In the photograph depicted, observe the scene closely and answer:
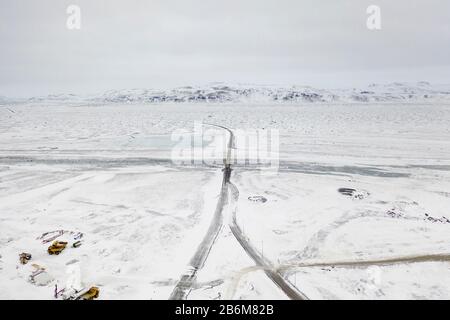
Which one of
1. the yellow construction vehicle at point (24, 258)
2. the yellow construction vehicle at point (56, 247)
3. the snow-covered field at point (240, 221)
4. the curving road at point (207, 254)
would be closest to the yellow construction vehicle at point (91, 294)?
the snow-covered field at point (240, 221)

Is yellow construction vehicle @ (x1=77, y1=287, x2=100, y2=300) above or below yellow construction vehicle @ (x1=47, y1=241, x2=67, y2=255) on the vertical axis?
below

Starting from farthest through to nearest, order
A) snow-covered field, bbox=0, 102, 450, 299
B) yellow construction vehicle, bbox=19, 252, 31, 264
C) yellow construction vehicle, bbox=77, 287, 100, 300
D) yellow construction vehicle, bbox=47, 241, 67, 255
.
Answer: yellow construction vehicle, bbox=47, 241, 67, 255 < yellow construction vehicle, bbox=19, 252, 31, 264 < snow-covered field, bbox=0, 102, 450, 299 < yellow construction vehicle, bbox=77, 287, 100, 300

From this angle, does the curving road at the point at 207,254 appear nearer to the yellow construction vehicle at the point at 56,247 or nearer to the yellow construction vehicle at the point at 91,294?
the yellow construction vehicle at the point at 91,294

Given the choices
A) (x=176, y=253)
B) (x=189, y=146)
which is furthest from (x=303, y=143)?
(x=176, y=253)

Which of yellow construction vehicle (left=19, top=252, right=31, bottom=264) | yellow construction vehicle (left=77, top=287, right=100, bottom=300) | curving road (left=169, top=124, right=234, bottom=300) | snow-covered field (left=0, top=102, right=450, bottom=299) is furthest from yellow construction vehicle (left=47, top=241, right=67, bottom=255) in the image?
curving road (left=169, top=124, right=234, bottom=300)

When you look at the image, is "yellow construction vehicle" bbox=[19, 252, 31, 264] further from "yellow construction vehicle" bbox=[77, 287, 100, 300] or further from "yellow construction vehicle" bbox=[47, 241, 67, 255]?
"yellow construction vehicle" bbox=[77, 287, 100, 300]
